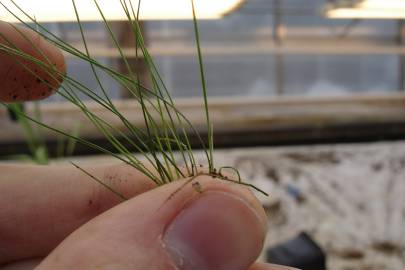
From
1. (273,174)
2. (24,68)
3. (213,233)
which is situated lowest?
(273,174)

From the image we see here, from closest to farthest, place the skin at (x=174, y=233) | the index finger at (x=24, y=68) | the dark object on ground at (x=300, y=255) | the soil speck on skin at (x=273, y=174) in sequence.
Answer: the skin at (x=174, y=233) < the index finger at (x=24, y=68) < the dark object on ground at (x=300, y=255) < the soil speck on skin at (x=273, y=174)

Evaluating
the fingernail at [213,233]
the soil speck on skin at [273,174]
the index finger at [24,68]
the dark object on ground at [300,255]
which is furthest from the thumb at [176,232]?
the soil speck on skin at [273,174]

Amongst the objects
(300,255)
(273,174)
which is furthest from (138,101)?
(273,174)

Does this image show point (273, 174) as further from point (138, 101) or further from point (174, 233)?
point (174, 233)

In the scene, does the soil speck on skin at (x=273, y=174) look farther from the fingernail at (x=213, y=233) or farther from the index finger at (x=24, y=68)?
the fingernail at (x=213, y=233)

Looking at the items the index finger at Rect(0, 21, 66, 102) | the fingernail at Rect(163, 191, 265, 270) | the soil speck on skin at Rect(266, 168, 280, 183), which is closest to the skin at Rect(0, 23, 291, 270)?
the fingernail at Rect(163, 191, 265, 270)

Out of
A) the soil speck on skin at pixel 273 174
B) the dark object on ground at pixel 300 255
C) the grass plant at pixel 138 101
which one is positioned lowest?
the soil speck on skin at pixel 273 174

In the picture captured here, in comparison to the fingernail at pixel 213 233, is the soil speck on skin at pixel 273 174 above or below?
below
